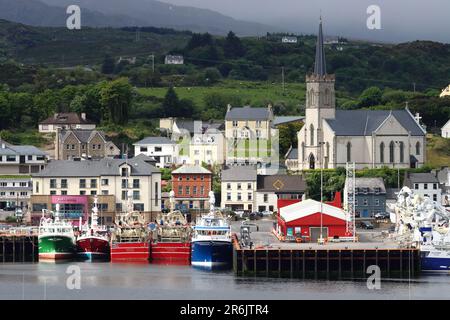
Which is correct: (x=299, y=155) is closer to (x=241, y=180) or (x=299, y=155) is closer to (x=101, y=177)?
(x=241, y=180)

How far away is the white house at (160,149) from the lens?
13000cm

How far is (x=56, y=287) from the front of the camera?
76.4 meters

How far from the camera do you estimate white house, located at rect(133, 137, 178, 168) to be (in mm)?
130000

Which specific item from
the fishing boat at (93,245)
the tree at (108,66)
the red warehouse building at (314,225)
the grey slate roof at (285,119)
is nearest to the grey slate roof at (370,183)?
the red warehouse building at (314,225)

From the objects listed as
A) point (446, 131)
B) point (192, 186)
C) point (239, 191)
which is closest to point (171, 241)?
point (192, 186)

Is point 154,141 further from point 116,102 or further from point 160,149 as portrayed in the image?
point 116,102

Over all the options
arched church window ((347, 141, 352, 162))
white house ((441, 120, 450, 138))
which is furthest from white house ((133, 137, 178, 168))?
white house ((441, 120, 450, 138))

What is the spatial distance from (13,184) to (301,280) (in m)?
Result: 38.3

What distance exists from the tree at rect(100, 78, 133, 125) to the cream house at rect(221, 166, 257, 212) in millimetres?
29912

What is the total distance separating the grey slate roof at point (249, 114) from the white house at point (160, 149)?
756 centimetres

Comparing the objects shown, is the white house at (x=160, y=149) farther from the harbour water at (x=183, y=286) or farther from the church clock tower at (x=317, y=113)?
the harbour water at (x=183, y=286)

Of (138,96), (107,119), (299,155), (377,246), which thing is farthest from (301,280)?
(138,96)

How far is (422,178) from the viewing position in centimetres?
11594

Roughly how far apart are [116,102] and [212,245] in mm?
55839
